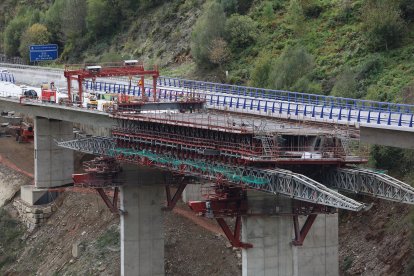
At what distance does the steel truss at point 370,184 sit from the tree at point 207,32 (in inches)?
2161

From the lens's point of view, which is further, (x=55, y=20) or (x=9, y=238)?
(x=55, y=20)

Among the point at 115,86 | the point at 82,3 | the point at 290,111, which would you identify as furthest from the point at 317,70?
the point at 82,3

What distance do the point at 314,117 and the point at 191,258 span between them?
13904 millimetres

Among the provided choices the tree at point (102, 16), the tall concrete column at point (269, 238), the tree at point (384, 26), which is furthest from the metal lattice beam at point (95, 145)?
the tree at point (102, 16)

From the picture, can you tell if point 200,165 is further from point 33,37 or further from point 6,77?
point 33,37

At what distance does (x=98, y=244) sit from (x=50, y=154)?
14478mm

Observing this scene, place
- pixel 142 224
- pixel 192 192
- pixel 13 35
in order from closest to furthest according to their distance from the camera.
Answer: pixel 142 224 < pixel 192 192 < pixel 13 35

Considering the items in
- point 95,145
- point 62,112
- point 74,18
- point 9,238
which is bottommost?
point 9,238

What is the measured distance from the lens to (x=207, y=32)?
366 ft

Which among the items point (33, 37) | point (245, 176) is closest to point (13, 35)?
point (33, 37)

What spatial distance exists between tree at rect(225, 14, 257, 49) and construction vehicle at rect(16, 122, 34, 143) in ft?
71.1

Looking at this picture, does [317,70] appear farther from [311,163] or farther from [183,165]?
[311,163]

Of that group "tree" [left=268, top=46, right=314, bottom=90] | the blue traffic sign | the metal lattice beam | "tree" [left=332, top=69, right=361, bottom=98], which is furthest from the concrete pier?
the blue traffic sign

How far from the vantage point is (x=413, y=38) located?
96.0 metres
